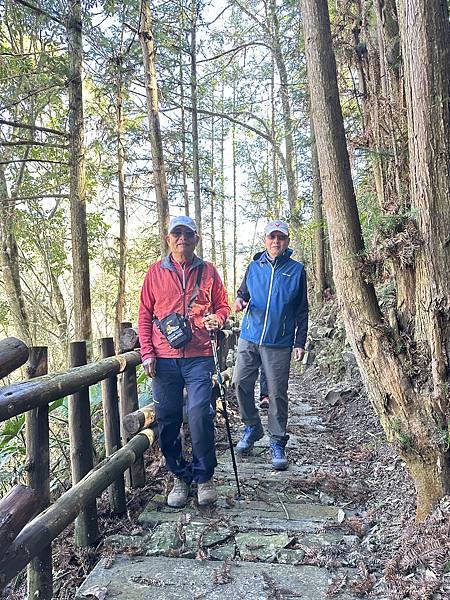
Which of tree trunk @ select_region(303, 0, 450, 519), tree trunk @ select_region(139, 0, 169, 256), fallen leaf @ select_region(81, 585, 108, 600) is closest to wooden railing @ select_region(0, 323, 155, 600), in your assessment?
fallen leaf @ select_region(81, 585, 108, 600)

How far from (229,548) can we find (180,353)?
4.68 ft

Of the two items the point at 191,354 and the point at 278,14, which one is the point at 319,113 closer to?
the point at 191,354

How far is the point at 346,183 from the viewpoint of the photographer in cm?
367

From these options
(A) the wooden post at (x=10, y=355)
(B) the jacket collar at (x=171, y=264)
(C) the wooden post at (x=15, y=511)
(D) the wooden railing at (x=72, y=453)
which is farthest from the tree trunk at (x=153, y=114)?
(C) the wooden post at (x=15, y=511)

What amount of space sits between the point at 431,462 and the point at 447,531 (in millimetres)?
492

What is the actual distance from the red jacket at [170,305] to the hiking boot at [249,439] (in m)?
1.55

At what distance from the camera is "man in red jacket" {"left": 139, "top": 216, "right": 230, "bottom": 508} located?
3.79m

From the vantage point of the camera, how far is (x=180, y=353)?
384 cm

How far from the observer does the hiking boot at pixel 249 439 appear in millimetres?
5078

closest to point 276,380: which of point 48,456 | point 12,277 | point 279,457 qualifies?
point 279,457

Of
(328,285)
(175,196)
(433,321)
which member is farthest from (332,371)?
(175,196)

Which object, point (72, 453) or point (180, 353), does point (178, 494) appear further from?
point (180, 353)

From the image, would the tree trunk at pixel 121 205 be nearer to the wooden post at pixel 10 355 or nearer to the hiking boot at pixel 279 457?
the hiking boot at pixel 279 457

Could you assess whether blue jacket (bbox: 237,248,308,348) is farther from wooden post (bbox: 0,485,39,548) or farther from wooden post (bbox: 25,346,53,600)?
wooden post (bbox: 0,485,39,548)
